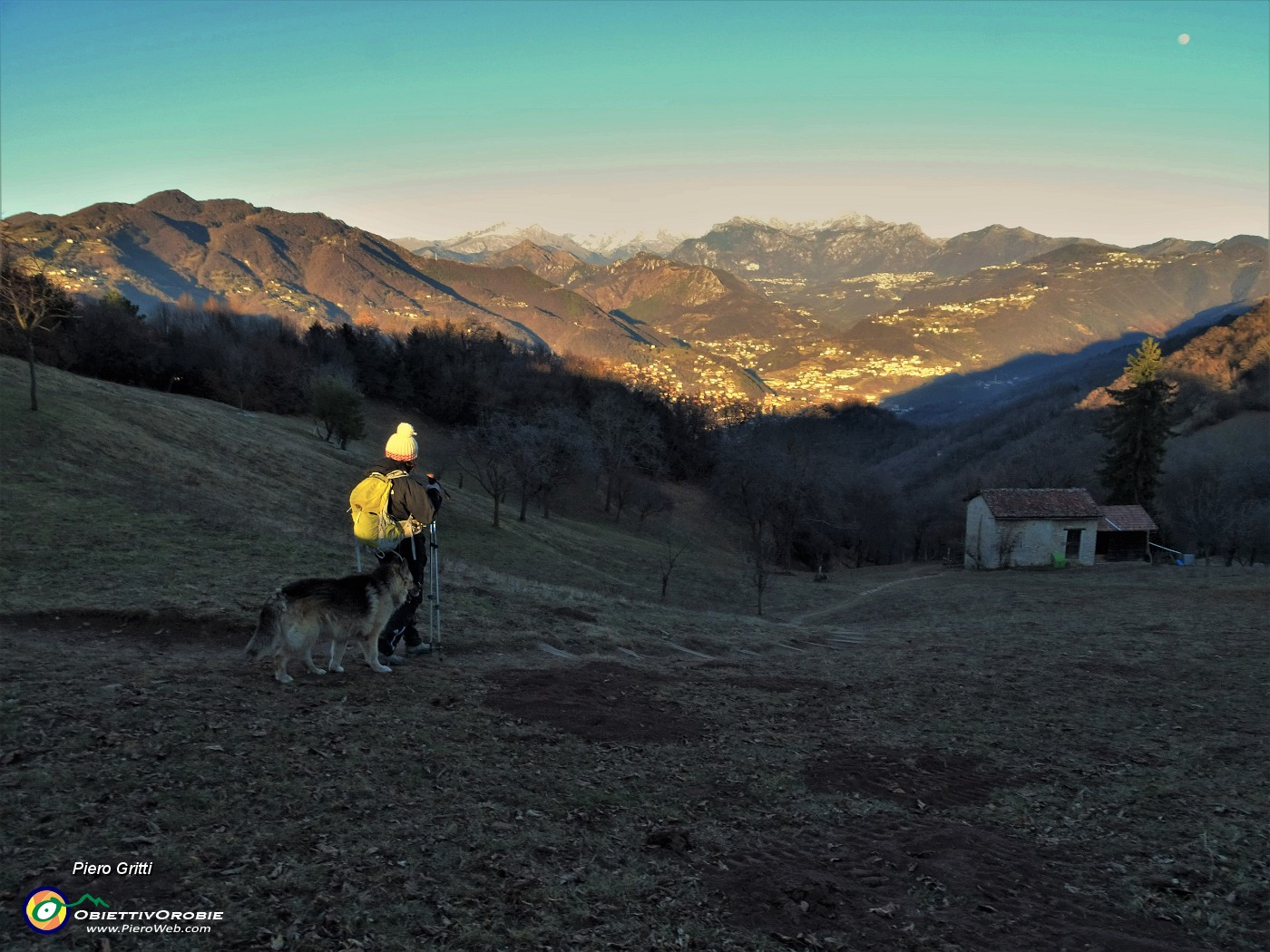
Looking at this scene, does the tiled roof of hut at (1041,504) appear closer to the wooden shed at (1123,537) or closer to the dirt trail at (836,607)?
the wooden shed at (1123,537)

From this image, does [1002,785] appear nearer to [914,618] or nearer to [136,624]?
[136,624]

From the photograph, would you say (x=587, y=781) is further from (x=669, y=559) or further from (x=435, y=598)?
(x=669, y=559)

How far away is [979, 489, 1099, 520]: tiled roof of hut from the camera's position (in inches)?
1692

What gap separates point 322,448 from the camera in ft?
155

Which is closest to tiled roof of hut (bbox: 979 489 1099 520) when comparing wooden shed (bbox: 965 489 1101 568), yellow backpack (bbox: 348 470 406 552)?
wooden shed (bbox: 965 489 1101 568)

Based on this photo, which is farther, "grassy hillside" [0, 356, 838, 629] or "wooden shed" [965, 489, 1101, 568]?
"wooden shed" [965, 489, 1101, 568]

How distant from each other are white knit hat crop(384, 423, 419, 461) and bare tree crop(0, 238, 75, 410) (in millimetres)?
25254

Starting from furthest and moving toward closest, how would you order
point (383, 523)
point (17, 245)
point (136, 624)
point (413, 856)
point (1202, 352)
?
1. point (1202, 352)
2. point (17, 245)
3. point (136, 624)
4. point (383, 523)
5. point (413, 856)

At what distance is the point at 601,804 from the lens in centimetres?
593

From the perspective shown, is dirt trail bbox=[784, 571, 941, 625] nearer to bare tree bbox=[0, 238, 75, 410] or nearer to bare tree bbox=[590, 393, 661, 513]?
bare tree bbox=[590, 393, 661, 513]

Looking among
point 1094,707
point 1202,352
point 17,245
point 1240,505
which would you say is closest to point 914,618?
point 1094,707

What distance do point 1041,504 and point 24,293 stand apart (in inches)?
2076

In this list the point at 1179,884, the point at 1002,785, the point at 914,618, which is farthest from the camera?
the point at 914,618

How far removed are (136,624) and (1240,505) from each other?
57984 millimetres
